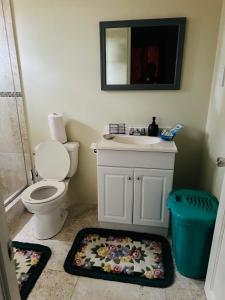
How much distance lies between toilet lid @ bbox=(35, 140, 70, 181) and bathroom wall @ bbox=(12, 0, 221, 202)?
235 millimetres

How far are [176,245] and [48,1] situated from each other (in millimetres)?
2341

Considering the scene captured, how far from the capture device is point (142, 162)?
1.81 metres

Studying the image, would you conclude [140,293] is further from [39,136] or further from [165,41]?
[165,41]

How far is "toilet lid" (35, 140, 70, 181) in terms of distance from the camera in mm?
2164

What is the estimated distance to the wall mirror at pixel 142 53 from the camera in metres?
1.87

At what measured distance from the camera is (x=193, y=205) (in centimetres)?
150

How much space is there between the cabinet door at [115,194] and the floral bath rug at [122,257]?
17 cm

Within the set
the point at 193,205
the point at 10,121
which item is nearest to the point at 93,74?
the point at 10,121

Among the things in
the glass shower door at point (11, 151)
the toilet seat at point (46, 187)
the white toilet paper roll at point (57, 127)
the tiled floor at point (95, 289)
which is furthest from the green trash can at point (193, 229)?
the glass shower door at point (11, 151)

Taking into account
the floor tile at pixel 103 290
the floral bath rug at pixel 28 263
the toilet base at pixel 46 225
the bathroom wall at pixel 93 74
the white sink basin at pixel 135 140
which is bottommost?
the floor tile at pixel 103 290

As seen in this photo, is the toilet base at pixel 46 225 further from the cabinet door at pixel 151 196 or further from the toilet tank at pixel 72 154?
the cabinet door at pixel 151 196

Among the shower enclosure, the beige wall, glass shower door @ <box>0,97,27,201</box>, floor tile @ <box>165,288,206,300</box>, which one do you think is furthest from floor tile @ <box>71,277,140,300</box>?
glass shower door @ <box>0,97,27,201</box>

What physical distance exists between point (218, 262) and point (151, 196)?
729 mm

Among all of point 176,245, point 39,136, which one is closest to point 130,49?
point 39,136
